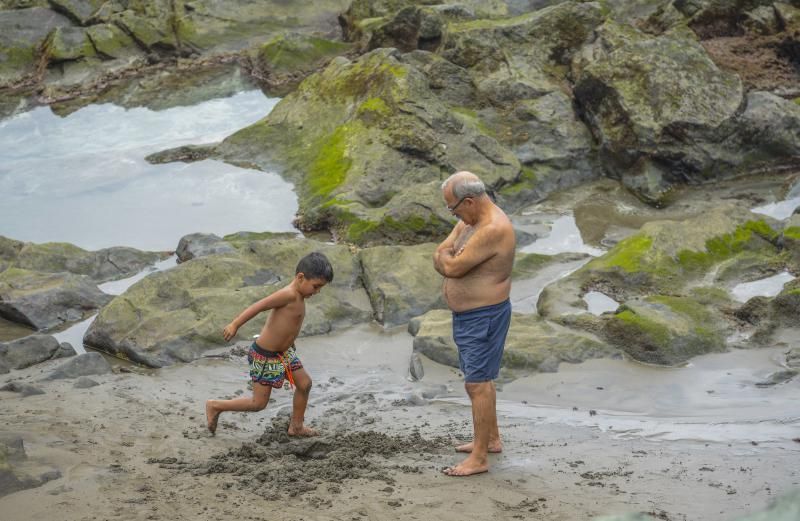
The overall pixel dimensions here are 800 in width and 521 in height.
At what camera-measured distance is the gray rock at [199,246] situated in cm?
1207

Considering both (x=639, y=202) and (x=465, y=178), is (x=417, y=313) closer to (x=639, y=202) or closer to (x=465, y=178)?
(x=465, y=178)

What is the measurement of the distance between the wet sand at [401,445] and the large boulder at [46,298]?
1.89 metres

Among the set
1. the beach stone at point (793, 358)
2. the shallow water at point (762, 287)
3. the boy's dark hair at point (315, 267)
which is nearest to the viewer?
the boy's dark hair at point (315, 267)

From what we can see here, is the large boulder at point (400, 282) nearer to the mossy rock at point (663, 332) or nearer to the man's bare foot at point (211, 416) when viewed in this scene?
the mossy rock at point (663, 332)

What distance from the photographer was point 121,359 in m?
9.22

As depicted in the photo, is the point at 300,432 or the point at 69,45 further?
the point at 69,45

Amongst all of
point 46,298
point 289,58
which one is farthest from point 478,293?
point 289,58

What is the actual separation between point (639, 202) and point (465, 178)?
29.0 feet

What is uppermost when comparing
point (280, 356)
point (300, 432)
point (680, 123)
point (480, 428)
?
point (280, 356)

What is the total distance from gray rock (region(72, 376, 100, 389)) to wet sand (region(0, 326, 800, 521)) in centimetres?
8

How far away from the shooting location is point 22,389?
24.6ft

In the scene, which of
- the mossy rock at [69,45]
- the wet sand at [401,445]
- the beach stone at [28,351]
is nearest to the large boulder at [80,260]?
the beach stone at [28,351]

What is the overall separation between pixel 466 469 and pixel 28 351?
4.93 metres

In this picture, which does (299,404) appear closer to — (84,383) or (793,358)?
(84,383)
